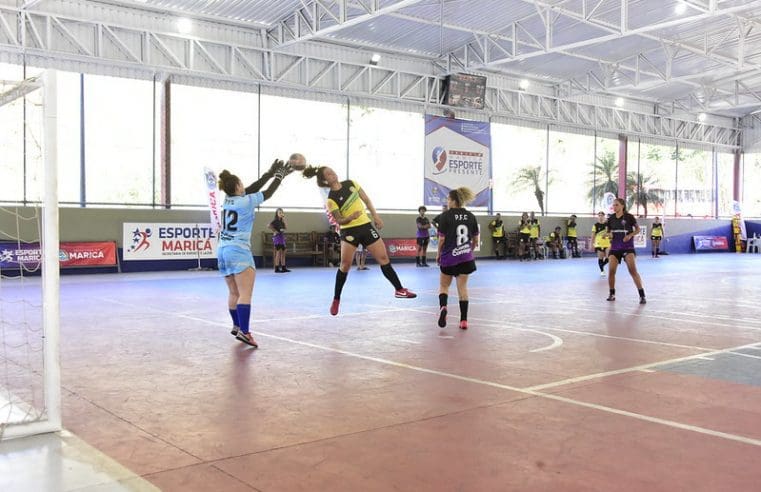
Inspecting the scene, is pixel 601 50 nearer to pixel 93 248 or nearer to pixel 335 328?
pixel 93 248

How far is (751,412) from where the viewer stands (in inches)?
203

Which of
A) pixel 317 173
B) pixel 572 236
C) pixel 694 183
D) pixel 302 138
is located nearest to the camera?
pixel 317 173

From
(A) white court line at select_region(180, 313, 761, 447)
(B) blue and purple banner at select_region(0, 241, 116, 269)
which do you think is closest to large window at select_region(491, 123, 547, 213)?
(B) blue and purple banner at select_region(0, 241, 116, 269)

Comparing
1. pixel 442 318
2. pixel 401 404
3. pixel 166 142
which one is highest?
pixel 166 142

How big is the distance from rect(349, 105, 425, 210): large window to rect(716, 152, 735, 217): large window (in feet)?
70.9

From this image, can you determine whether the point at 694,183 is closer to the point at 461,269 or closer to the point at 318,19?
the point at 318,19

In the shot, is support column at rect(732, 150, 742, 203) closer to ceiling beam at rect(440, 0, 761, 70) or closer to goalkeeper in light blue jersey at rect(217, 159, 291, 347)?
ceiling beam at rect(440, 0, 761, 70)

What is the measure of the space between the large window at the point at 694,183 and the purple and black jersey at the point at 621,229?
28.7 metres

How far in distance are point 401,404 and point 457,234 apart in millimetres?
4055

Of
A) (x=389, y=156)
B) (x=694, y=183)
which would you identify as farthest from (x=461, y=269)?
(x=694, y=183)

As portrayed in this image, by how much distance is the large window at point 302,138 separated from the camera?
2342cm

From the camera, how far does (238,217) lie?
25.1ft

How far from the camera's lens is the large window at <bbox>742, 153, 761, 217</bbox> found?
132ft

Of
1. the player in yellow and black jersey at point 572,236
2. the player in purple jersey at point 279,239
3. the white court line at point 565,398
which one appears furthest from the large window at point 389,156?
the white court line at point 565,398
